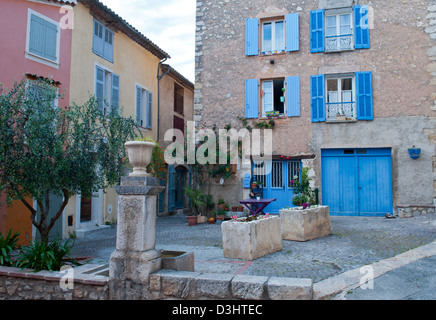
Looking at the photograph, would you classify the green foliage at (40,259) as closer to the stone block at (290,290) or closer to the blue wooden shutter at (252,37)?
the stone block at (290,290)

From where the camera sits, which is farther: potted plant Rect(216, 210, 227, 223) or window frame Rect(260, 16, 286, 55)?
window frame Rect(260, 16, 286, 55)

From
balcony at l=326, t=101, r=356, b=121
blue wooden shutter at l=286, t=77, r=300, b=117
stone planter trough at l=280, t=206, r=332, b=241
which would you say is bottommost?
stone planter trough at l=280, t=206, r=332, b=241

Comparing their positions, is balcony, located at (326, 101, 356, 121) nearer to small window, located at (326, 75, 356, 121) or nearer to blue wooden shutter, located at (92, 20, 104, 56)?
small window, located at (326, 75, 356, 121)

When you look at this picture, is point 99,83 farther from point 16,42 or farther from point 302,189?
point 302,189

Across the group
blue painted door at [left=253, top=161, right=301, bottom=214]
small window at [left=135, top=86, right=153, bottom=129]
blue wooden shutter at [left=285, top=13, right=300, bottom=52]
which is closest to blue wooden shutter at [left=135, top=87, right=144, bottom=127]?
small window at [left=135, top=86, right=153, bottom=129]

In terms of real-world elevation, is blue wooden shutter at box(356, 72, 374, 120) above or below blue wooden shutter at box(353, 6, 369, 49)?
below

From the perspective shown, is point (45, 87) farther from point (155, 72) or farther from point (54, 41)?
point (155, 72)

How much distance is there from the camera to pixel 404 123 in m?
11.0

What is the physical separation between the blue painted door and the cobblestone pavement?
1.89 m

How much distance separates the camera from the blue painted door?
38.4 feet

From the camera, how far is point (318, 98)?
454 inches

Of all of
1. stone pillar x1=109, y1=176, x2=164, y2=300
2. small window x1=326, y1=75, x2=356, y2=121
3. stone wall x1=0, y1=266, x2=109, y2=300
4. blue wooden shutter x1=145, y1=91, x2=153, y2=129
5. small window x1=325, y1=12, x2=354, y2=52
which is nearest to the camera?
stone pillar x1=109, y1=176, x2=164, y2=300

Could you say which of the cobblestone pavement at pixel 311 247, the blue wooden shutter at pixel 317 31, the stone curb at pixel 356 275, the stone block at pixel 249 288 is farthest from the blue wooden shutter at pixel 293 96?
the stone block at pixel 249 288

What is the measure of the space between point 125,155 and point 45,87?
6.28 feet
